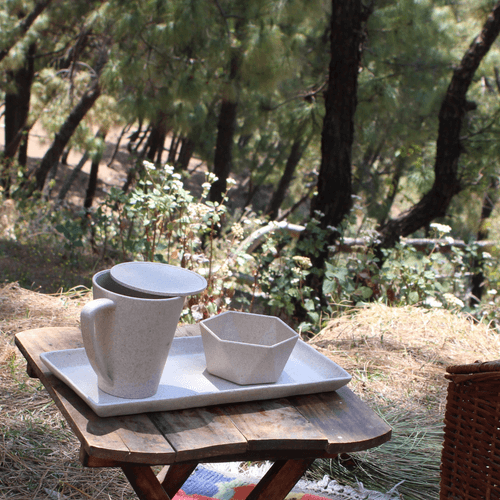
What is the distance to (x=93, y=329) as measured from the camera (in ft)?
2.53

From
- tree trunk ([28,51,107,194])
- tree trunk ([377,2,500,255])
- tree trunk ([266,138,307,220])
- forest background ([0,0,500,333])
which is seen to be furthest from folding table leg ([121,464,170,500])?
tree trunk ([266,138,307,220])

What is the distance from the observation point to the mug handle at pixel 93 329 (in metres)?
0.76

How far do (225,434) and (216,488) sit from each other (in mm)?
723

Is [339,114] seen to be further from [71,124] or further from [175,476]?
[71,124]

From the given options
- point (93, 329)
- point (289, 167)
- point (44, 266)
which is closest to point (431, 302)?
point (93, 329)

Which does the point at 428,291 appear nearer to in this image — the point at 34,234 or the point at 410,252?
the point at 410,252

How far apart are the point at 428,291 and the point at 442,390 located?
3.48 ft

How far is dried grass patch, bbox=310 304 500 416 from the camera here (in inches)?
79.0

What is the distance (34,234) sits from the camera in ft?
14.1

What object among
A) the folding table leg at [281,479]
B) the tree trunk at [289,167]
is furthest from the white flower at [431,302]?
the tree trunk at [289,167]

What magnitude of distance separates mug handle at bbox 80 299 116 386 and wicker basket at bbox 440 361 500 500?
2.15 feet

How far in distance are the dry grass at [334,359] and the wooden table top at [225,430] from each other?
0.55m

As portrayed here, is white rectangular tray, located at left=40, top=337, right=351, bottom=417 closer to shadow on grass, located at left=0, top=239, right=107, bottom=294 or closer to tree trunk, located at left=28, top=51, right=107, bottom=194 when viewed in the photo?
shadow on grass, located at left=0, top=239, right=107, bottom=294

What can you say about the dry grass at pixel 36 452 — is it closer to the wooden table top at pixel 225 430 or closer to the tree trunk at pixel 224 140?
the wooden table top at pixel 225 430
